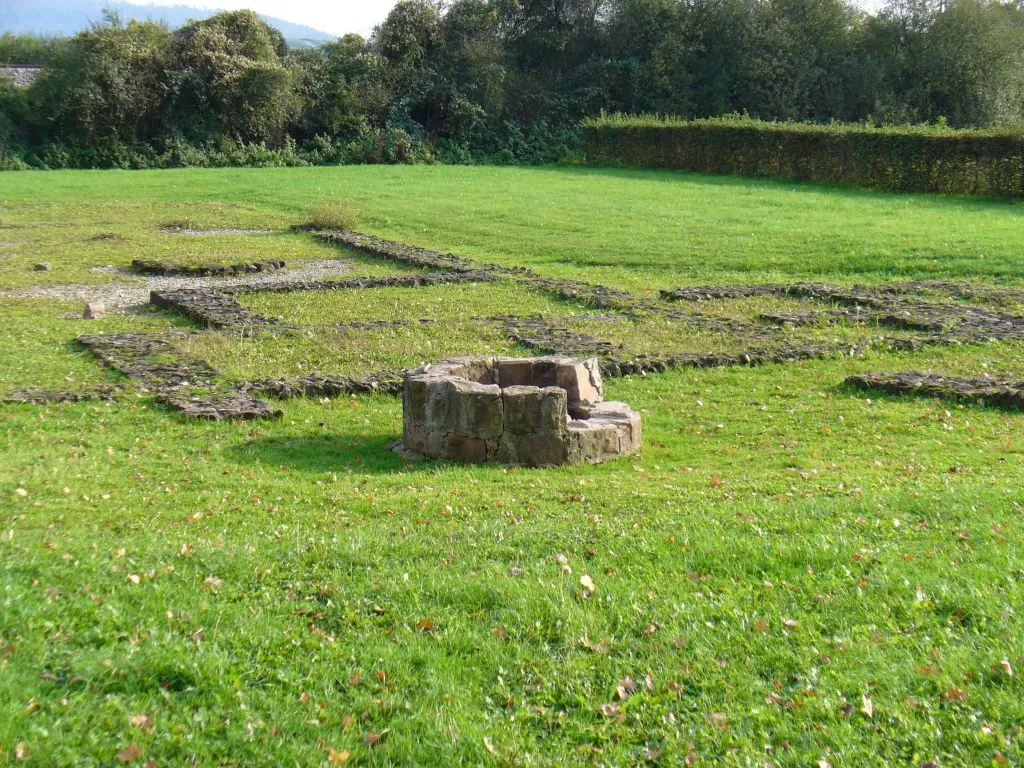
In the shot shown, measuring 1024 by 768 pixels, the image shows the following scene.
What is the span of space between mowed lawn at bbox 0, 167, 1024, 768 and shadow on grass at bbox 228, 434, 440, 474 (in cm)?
5

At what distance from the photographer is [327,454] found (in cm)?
983

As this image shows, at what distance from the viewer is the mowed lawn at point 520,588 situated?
4605 mm

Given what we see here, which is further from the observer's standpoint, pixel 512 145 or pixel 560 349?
pixel 512 145

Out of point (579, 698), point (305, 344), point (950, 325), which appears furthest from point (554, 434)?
point (950, 325)

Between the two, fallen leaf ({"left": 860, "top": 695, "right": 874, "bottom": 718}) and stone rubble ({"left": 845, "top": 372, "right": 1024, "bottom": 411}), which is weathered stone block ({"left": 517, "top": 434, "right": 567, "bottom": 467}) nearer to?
stone rubble ({"left": 845, "top": 372, "right": 1024, "bottom": 411})

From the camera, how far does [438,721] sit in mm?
→ 4691

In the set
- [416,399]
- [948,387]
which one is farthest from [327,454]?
[948,387]

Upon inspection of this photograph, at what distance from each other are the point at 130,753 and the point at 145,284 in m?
16.8

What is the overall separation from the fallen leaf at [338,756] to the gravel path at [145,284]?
46.1 feet

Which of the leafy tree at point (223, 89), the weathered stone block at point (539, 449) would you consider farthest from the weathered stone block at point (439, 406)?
the leafy tree at point (223, 89)

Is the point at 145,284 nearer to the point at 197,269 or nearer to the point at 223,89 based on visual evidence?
the point at 197,269

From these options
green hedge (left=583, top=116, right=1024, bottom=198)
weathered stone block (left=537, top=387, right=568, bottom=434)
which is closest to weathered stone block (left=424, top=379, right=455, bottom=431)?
weathered stone block (left=537, top=387, right=568, bottom=434)

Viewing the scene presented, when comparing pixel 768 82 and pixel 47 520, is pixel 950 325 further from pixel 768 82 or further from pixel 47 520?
pixel 768 82

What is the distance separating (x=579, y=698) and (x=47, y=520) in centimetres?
416
